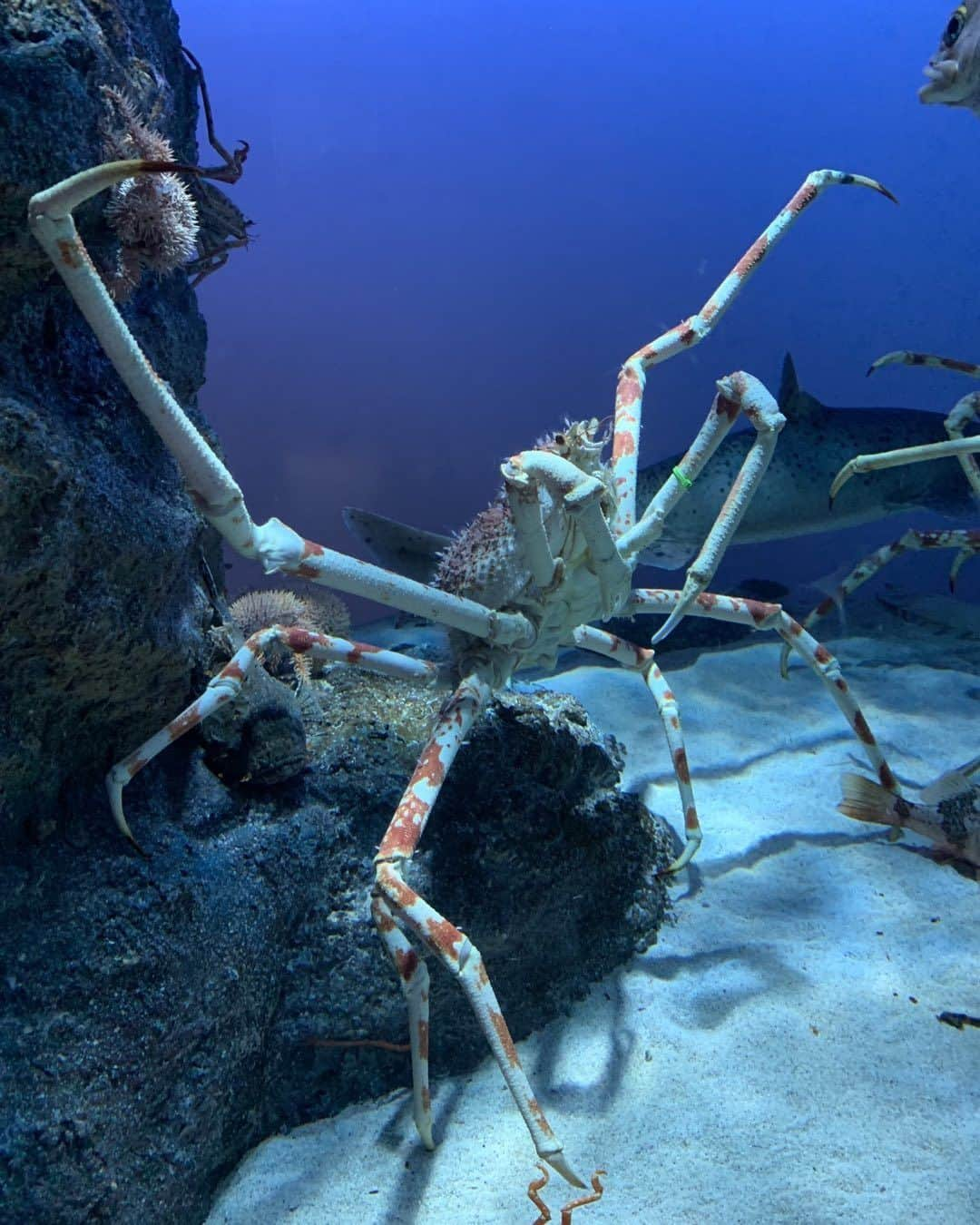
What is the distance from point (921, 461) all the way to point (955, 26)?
71.0 inches

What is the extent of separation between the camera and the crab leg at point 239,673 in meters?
1.75

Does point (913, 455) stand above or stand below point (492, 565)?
below

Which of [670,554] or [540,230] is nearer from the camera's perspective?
[670,554]

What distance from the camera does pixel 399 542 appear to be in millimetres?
2564

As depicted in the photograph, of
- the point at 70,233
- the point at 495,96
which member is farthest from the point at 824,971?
the point at 495,96

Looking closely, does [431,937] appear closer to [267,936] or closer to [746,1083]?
[267,936]

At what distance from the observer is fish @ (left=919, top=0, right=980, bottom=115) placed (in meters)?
2.49

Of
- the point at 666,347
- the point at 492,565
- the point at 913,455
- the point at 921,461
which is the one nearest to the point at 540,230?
the point at 921,461

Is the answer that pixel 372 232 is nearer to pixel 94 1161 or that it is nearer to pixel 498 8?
pixel 498 8

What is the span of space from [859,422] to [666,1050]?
4448 mm

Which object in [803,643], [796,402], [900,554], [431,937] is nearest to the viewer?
[431,937]

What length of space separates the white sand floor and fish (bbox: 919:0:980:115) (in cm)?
264

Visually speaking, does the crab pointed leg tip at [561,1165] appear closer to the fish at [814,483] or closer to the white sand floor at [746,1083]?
the white sand floor at [746,1083]

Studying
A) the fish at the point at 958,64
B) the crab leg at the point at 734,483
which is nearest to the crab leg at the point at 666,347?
the crab leg at the point at 734,483
